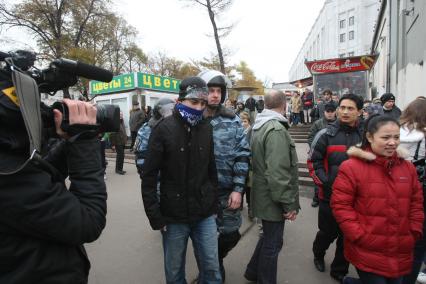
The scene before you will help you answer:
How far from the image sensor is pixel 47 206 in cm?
98

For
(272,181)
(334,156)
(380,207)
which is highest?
(334,156)

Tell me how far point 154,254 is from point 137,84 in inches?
445

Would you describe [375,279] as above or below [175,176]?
below

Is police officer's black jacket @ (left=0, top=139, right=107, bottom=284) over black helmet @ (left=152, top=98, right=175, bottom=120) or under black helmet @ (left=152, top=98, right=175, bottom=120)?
under

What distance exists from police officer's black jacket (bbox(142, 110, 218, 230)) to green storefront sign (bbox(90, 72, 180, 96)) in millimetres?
12247

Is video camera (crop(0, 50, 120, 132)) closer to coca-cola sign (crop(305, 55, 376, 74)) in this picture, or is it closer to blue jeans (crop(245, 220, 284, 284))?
blue jeans (crop(245, 220, 284, 284))

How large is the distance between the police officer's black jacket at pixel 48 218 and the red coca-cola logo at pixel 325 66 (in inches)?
526

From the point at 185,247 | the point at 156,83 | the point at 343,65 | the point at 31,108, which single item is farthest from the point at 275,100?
the point at 156,83

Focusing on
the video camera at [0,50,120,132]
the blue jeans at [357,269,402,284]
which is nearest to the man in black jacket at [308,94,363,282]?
the blue jeans at [357,269,402,284]

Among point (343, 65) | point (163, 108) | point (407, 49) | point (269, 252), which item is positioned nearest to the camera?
point (269, 252)

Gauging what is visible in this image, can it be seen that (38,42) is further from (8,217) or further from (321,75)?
(8,217)

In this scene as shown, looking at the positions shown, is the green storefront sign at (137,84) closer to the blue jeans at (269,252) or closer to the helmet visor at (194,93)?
the helmet visor at (194,93)

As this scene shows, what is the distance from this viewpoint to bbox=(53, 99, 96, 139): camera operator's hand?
1112 millimetres

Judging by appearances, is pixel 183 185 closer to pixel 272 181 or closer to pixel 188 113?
pixel 188 113
